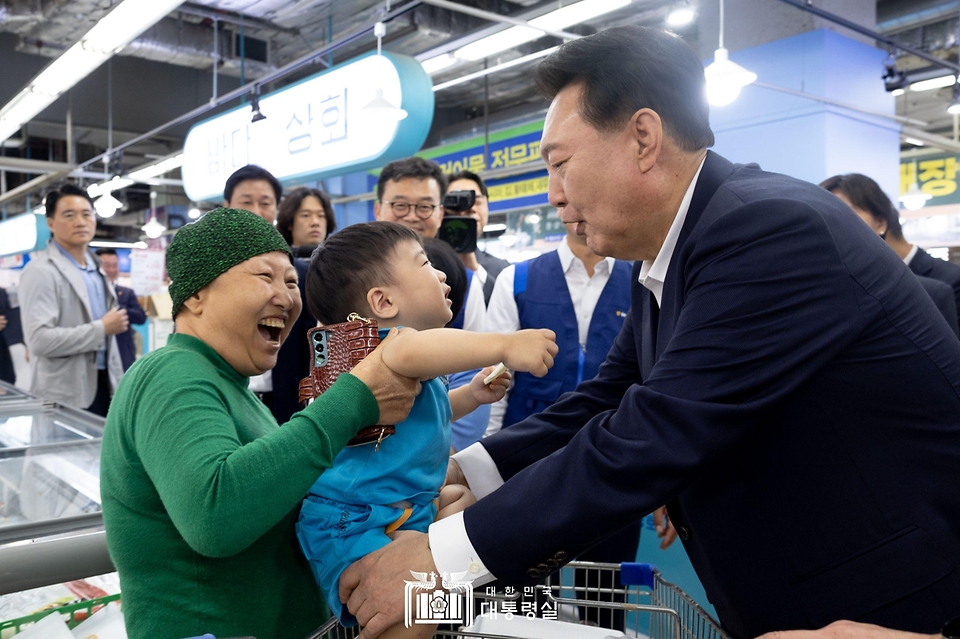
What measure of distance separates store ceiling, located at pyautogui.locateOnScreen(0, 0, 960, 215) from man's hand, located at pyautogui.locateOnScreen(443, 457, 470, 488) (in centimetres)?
611

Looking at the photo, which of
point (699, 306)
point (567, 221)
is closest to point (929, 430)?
point (699, 306)

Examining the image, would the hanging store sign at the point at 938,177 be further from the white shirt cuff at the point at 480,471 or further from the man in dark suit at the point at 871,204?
the white shirt cuff at the point at 480,471

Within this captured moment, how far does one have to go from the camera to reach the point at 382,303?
1.47 m

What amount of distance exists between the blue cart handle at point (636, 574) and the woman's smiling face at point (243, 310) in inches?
29.1

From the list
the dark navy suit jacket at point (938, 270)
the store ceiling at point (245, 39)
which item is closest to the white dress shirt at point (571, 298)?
the dark navy suit jacket at point (938, 270)

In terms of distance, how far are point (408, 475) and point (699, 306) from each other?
1.92ft

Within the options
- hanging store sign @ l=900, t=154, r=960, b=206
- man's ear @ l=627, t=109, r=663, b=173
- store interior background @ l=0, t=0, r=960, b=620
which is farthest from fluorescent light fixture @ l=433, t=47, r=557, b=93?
hanging store sign @ l=900, t=154, r=960, b=206

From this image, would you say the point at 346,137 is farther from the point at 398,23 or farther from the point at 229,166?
the point at 398,23

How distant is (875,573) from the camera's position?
3.53 ft

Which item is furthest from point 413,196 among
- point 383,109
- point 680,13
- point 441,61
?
point 441,61

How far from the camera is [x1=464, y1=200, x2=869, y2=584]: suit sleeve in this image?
1.08 m

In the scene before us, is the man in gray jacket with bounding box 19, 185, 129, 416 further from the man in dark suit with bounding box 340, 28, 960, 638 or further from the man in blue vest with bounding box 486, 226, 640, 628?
the man in dark suit with bounding box 340, 28, 960, 638

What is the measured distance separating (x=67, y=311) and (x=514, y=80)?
381 inches

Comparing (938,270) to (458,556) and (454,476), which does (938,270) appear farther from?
(458,556)
